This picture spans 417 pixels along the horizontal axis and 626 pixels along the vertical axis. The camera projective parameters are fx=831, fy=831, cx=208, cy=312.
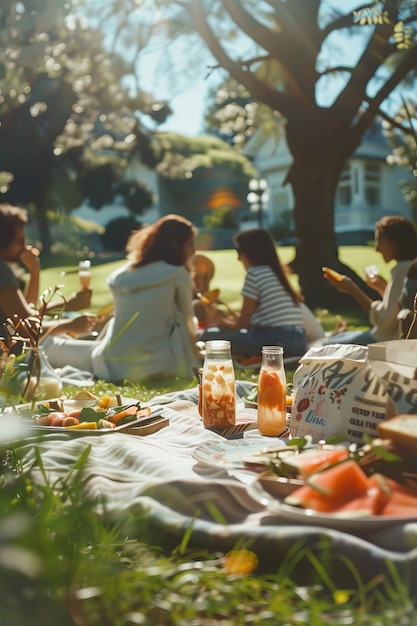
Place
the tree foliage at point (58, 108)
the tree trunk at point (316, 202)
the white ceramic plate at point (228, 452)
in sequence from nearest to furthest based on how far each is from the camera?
the white ceramic plate at point (228, 452) < the tree trunk at point (316, 202) < the tree foliage at point (58, 108)

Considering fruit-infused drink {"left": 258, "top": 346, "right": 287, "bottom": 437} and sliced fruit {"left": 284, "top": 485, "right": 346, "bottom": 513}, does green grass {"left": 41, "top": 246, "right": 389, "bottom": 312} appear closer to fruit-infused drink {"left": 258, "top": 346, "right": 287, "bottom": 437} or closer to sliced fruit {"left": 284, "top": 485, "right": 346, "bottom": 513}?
fruit-infused drink {"left": 258, "top": 346, "right": 287, "bottom": 437}

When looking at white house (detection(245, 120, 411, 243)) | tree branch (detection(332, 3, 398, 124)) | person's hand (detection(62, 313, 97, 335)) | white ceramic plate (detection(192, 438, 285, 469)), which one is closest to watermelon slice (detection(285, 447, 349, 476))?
white ceramic plate (detection(192, 438, 285, 469))

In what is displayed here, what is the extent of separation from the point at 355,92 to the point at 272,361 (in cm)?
1037

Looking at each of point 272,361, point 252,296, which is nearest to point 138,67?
point 252,296

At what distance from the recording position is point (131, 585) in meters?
1.77

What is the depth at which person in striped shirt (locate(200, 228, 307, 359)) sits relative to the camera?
21.4 feet

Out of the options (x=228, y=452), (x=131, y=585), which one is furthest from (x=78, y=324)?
(x=131, y=585)

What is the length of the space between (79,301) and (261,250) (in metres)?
2.20

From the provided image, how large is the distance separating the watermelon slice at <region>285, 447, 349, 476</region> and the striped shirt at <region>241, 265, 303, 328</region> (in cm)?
437

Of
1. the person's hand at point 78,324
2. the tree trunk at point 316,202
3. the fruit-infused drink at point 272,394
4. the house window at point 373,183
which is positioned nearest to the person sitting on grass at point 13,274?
the person's hand at point 78,324

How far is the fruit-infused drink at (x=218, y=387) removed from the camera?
Answer: 10.4 ft

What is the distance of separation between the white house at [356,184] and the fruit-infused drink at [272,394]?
98.1 ft

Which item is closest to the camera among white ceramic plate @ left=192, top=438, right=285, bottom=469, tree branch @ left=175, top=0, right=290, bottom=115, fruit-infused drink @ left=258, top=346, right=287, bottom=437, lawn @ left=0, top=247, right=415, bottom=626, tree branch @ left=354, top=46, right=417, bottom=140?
lawn @ left=0, top=247, right=415, bottom=626

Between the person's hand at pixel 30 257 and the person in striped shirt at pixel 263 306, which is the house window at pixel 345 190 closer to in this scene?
the person in striped shirt at pixel 263 306
